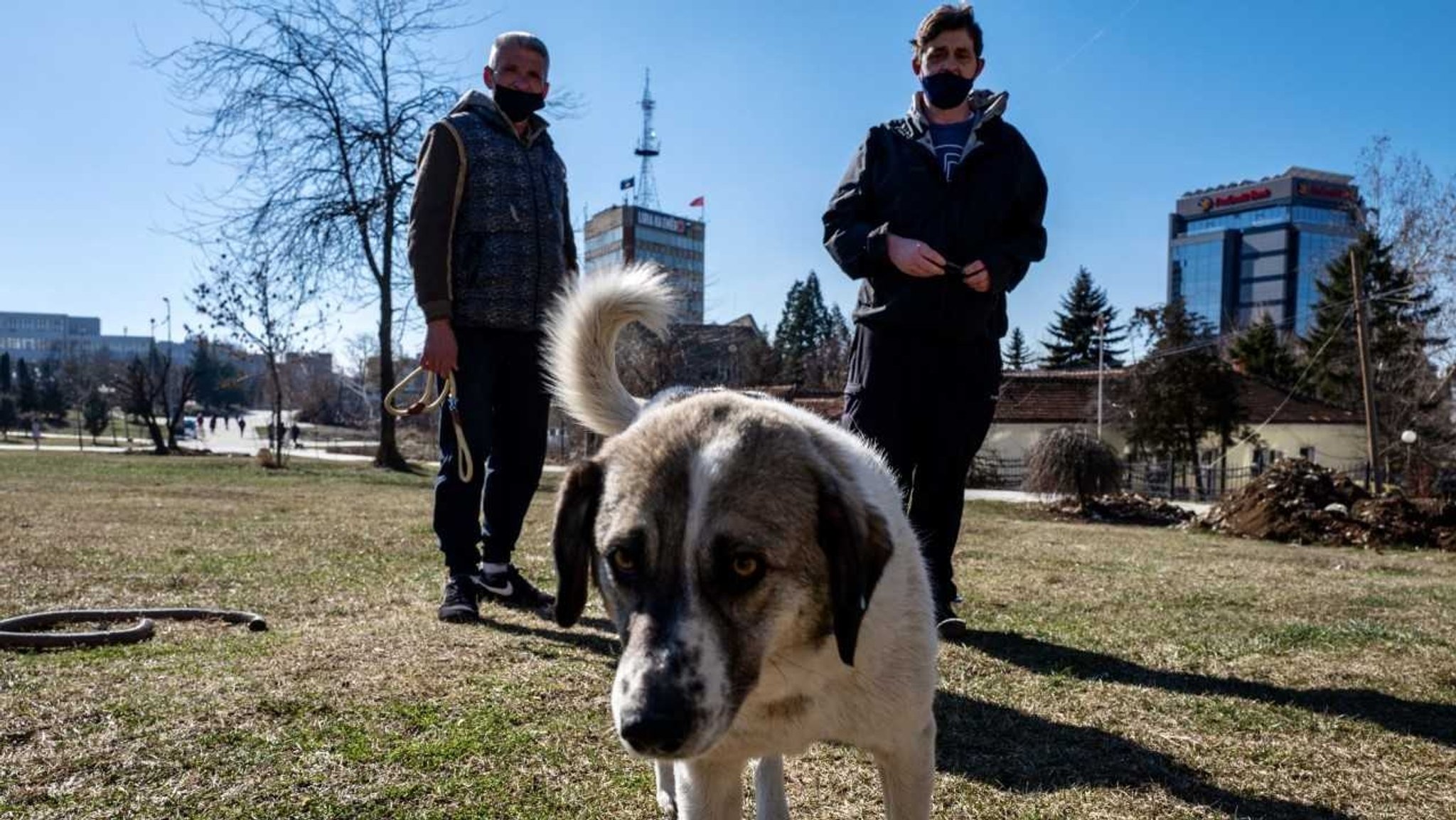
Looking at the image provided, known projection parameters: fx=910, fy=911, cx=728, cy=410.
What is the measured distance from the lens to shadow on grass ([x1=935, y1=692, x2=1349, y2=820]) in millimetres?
2781

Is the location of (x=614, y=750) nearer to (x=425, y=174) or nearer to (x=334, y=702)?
(x=334, y=702)

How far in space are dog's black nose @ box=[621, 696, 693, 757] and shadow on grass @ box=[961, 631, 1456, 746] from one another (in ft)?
9.17

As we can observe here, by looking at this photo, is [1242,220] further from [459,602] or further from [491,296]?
[459,602]

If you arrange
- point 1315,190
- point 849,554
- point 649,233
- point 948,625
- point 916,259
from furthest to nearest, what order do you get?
point 1315,190
point 649,233
point 948,625
point 916,259
point 849,554

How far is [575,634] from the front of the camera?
4.69m

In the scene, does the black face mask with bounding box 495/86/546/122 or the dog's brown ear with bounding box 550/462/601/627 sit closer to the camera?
the dog's brown ear with bounding box 550/462/601/627

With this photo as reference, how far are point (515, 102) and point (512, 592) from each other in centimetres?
284

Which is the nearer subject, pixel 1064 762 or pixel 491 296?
pixel 1064 762

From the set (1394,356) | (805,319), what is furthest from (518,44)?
(805,319)

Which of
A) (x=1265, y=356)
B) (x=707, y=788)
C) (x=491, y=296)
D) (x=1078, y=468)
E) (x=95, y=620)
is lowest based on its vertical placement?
(x=95, y=620)

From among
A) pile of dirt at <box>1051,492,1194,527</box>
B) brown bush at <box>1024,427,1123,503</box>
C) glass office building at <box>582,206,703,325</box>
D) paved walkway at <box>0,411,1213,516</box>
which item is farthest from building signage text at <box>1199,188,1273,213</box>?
brown bush at <box>1024,427,1123,503</box>

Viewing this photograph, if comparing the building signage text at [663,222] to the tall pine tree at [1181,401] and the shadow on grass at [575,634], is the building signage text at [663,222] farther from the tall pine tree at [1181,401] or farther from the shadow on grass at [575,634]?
the shadow on grass at [575,634]

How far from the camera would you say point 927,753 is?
2359mm

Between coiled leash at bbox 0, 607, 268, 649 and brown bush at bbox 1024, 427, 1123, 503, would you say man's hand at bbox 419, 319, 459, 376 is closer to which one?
coiled leash at bbox 0, 607, 268, 649
